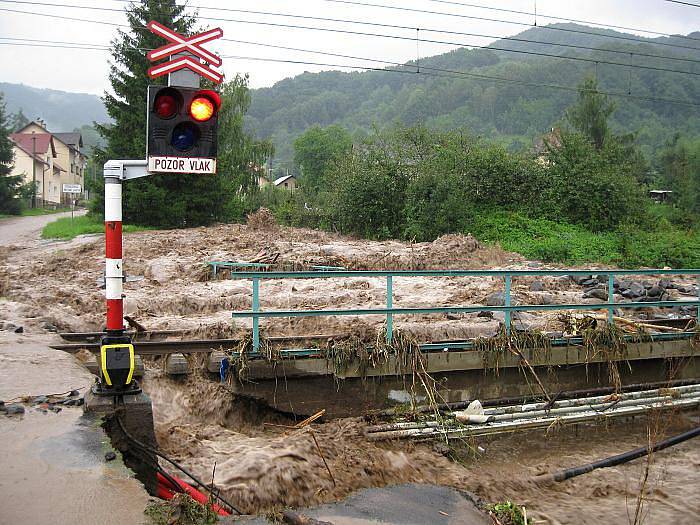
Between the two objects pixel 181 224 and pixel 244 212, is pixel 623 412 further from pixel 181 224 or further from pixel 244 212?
pixel 244 212

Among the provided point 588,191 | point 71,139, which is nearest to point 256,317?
point 588,191

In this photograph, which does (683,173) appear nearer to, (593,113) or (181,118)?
(593,113)

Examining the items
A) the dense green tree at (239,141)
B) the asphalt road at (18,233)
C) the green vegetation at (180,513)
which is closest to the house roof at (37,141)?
the asphalt road at (18,233)

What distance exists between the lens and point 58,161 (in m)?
87.8

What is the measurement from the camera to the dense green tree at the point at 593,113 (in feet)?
138

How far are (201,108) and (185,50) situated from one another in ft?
1.69

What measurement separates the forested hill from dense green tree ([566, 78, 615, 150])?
33.1 meters

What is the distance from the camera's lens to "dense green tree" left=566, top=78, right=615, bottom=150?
42062mm

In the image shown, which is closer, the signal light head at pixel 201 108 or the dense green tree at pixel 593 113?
the signal light head at pixel 201 108

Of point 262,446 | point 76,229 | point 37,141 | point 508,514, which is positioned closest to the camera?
point 508,514

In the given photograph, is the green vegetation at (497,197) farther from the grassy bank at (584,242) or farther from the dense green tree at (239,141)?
the dense green tree at (239,141)

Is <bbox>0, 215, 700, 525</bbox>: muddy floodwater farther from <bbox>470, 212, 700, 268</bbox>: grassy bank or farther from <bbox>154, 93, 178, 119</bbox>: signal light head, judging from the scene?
<bbox>470, 212, 700, 268</bbox>: grassy bank

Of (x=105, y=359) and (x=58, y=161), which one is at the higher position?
(x=58, y=161)

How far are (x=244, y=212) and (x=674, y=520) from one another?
124 feet
